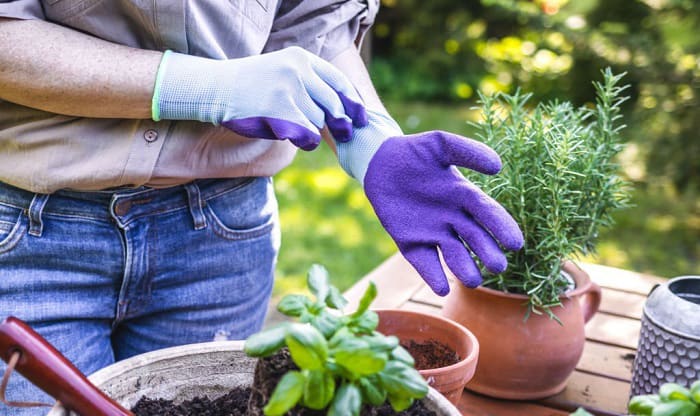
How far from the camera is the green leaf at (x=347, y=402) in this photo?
1.77ft

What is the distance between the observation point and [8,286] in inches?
41.6

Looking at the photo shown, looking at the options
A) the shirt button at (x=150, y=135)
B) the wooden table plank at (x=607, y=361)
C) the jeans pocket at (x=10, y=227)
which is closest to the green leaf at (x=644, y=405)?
the wooden table plank at (x=607, y=361)

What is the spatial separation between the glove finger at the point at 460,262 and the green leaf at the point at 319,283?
31cm

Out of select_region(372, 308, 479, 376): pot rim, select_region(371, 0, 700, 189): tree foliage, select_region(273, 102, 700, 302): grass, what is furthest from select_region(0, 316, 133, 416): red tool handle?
select_region(273, 102, 700, 302): grass

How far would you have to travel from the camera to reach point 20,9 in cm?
95

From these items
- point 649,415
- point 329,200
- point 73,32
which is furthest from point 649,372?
point 329,200

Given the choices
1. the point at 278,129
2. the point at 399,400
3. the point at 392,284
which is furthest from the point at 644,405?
the point at 392,284

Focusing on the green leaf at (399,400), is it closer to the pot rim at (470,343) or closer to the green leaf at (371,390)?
the green leaf at (371,390)

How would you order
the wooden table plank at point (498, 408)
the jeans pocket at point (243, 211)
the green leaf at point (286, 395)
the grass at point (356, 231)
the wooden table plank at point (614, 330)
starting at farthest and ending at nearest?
1. the grass at point (356, 231)
2. the wooden table plank at point (614, 330)
3. the jeans pocket at point (243, 211)
4. the wooden table plank at point (498, 408)
5. the green leaf at point (286, 395)

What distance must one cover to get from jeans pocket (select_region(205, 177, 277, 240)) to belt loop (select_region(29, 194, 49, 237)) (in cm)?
25

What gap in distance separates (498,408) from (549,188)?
13.4 inches

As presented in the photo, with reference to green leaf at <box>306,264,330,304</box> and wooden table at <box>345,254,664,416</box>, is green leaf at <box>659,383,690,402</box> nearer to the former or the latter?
green leaf at <box>306,264,330,304</box>

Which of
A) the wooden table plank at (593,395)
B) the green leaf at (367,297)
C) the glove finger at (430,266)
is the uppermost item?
the green leaf at (367,297)

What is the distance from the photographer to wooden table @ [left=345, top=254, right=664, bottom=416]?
109 cm
